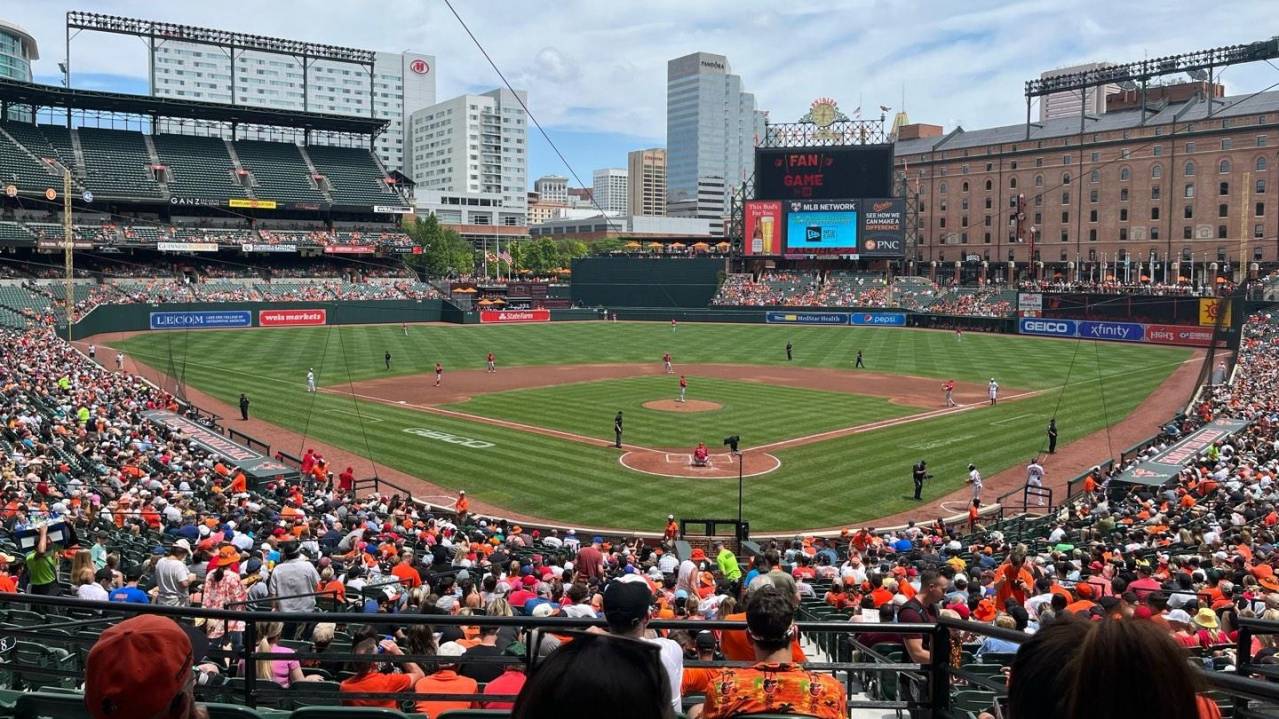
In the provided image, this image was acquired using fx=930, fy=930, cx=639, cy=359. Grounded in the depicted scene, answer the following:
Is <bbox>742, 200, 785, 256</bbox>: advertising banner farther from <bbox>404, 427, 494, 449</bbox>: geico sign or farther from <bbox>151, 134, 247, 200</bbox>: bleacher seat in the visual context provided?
<bbox>404, 427, 494, 449</bbox>: geico sign

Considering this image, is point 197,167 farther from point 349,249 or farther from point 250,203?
point 349,249

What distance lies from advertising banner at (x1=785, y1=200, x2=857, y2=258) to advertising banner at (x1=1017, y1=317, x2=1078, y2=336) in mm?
18439

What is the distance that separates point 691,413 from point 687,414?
29 centimetres

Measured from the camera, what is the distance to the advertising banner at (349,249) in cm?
9188

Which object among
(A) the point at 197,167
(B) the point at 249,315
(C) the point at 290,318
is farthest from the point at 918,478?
(A) the point at 197,167

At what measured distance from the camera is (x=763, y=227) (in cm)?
9275

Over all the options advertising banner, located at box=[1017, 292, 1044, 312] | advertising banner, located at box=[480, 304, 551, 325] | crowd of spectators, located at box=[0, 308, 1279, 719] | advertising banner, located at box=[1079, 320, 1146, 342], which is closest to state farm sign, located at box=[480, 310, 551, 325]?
advertising banner, located at box=[480, 304, 551, 325]

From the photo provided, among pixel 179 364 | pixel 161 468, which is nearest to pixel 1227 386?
pixel 161 468

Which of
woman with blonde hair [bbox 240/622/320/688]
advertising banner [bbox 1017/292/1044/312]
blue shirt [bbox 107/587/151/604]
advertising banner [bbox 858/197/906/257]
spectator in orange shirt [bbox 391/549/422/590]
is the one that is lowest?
spectator in orange shirt [bbox 391/549/422/590]

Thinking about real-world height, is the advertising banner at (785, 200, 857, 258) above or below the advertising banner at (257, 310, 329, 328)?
above

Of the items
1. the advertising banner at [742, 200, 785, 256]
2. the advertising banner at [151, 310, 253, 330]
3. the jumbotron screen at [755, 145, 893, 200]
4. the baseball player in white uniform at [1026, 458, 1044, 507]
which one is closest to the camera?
the baseball player in white uniform at [1026, 458, 1044, 507]

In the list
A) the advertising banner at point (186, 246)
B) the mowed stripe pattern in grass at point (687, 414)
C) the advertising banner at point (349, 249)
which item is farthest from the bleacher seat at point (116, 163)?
the mowed stripe pattern in grass at point (687, 414)

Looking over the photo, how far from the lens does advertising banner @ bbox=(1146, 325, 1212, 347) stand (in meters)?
65.4

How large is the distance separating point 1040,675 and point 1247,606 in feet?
35.3
